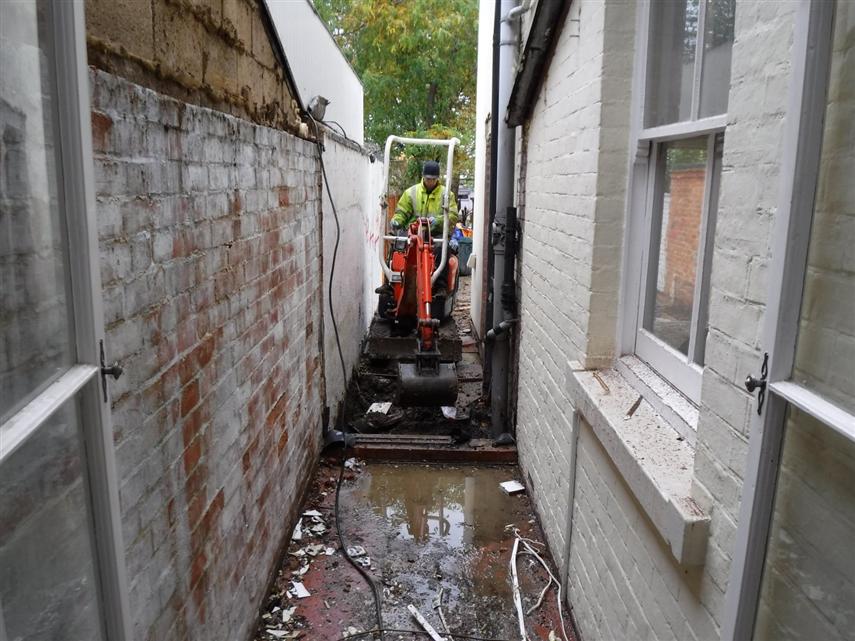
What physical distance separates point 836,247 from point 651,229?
1.72m

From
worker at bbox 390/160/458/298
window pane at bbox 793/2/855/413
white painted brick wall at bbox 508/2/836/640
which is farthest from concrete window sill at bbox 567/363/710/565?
worker at bbox 390/160/458/298

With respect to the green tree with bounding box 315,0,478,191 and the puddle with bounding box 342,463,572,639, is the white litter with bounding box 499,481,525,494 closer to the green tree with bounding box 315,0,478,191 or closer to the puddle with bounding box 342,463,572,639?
the puddle with bounding box 342,463,572,639

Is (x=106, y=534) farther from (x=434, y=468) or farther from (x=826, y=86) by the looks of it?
(x=434, y=468)

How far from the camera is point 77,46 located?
131cm

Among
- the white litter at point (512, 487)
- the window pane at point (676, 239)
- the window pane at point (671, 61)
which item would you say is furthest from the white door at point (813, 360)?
the white litter at point (512, 487)

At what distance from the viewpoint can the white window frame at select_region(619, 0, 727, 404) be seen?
2.48 metres

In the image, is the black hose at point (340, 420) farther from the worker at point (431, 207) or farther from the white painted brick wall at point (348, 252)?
the worker at point (431, 207)

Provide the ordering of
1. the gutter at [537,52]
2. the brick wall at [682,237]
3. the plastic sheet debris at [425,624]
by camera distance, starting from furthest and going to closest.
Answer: the gutter at [537,52]
the plastic sheet debris at [425,624]
the brick wall at [682,237]

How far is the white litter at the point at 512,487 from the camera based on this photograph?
16.4ft

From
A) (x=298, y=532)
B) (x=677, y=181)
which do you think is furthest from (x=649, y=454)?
(x=298, y=532)

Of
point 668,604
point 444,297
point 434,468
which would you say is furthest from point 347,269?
point 668,604

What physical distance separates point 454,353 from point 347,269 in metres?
1.51

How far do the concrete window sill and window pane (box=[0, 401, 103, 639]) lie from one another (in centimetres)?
150

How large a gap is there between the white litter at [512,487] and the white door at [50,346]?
12.3ft
